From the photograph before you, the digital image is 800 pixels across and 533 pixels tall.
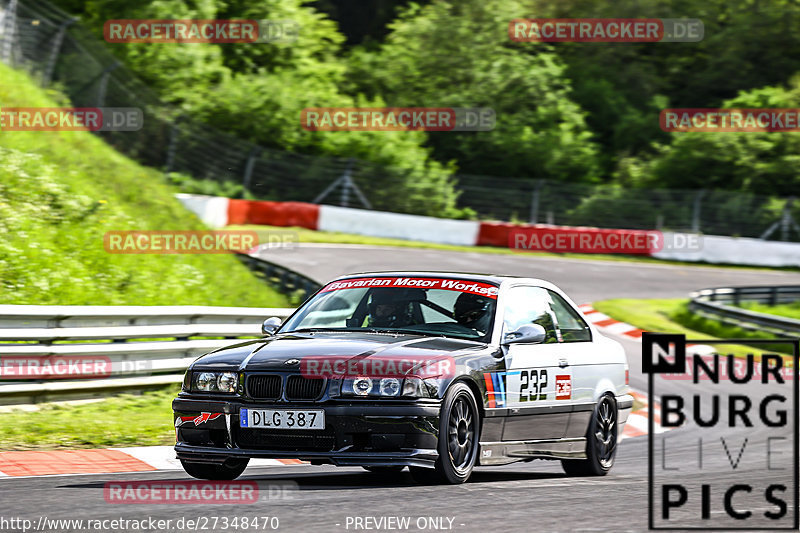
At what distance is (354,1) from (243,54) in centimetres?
1350

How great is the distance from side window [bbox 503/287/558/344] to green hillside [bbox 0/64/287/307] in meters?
6.23

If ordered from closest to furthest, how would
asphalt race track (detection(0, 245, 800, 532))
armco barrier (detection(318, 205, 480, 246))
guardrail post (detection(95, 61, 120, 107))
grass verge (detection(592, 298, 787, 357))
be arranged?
asphalt race track (detection(0, 245, 800, 532)) < grass verge (detection(592, 298, 787, 357)) < guardrail post (detection(95, 61, 120, 107)) < armco barrier (detection(318, 205, 480, 246))

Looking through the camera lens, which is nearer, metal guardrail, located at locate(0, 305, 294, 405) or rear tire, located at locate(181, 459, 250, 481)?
rear tire, located at locate(181, 459, 250, 481)

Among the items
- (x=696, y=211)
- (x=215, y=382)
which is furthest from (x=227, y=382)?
(x=696, y=211)

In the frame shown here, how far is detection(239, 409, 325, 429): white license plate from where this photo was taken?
6.61 metres

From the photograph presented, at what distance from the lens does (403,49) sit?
153 ft

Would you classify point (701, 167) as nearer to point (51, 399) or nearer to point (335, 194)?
point (335, 194)

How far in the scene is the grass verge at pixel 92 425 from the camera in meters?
8.70

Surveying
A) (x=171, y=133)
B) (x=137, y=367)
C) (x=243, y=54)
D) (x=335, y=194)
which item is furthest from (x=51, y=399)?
(x=243, y=54)

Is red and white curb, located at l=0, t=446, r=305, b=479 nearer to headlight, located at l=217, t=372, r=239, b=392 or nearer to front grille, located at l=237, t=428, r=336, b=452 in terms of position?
headlight, located at l=217, t=372, r=239, b=392

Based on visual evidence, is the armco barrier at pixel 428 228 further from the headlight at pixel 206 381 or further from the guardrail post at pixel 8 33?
the headlight at pixel 206 381

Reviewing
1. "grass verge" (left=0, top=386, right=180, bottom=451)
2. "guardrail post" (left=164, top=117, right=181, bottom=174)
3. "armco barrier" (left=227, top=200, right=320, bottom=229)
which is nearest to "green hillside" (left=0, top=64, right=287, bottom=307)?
"grass verge" (left=0, top=386, right=180, bottom=451)

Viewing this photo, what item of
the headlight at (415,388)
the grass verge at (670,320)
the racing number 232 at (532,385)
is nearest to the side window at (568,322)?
the racing number 232 at (532,385)

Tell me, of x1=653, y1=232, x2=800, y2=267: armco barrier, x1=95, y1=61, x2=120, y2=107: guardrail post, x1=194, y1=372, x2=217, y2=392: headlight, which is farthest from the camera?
x1=653, y1=232, x2=800, y2=267: armco barrier
